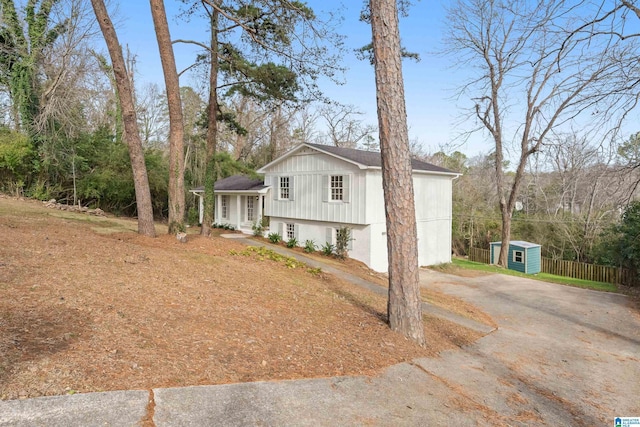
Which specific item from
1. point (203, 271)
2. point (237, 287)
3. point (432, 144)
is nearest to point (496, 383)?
point (237, 287)

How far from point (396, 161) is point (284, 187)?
13858mm

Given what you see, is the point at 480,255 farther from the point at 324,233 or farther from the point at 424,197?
the point at 324,233

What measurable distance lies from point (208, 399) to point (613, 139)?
760 centimetres

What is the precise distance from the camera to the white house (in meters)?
15.9

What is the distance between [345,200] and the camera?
16.3 metres

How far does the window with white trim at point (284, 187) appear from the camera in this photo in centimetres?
1916

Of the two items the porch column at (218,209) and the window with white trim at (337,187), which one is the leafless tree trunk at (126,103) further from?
the porch column at (218,209)

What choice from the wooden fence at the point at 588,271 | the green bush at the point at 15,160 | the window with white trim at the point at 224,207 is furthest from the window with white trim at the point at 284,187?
the wooden fence at the point at 588,271

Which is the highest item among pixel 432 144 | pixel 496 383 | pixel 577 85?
pixel 432 144

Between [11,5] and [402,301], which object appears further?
[11,5]

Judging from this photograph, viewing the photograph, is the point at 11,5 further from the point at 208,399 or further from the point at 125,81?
the point at 208,399

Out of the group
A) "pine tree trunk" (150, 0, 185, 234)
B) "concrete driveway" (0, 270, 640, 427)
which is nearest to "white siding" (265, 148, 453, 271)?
"pine tree trunk" (150, 0, 185, 234)

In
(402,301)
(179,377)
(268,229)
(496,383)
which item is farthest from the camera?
(268,229)

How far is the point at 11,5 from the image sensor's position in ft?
60.0
